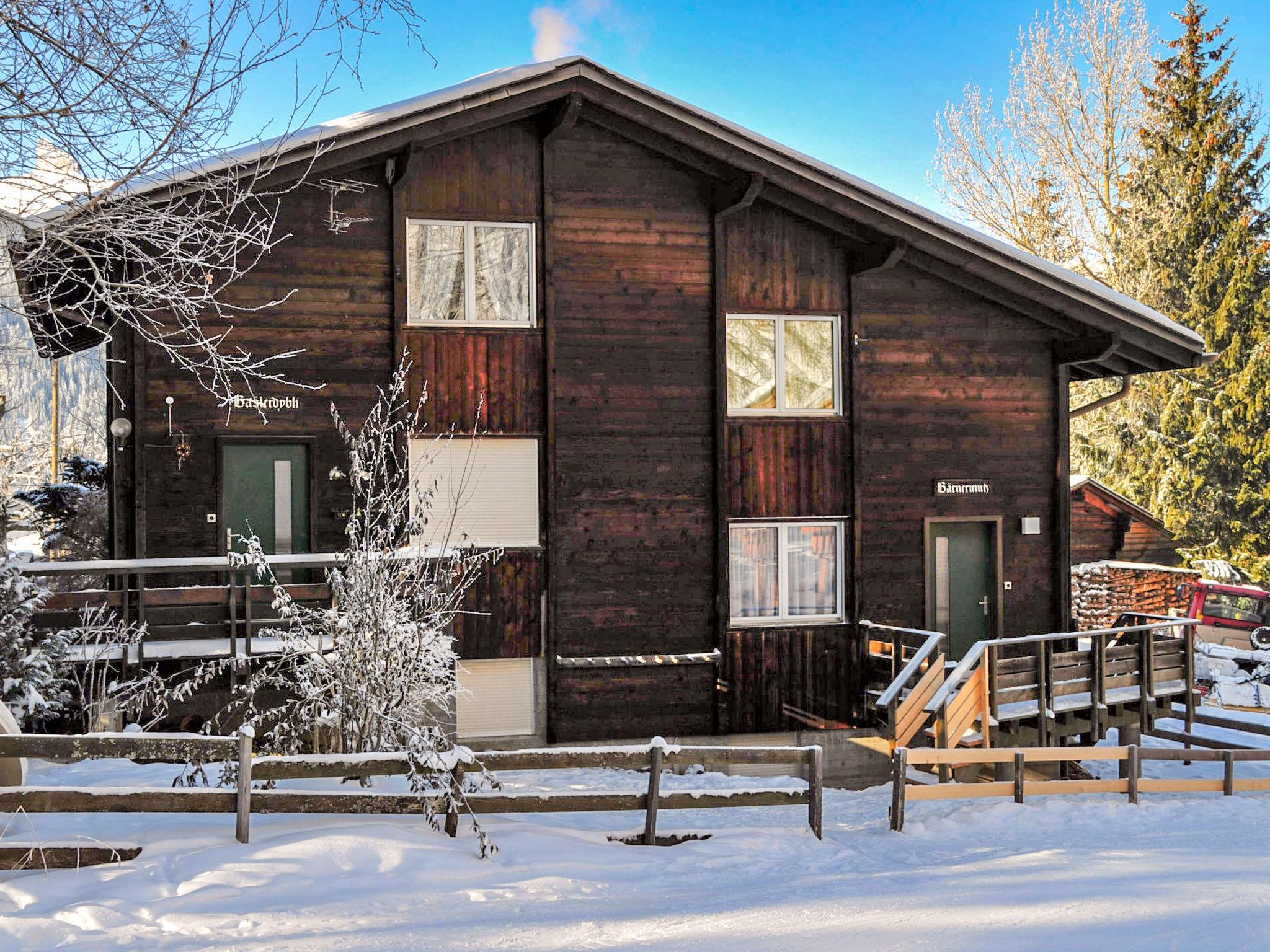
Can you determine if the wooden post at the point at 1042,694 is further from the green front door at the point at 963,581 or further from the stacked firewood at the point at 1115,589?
the stacked firewood at the point at 1115,589

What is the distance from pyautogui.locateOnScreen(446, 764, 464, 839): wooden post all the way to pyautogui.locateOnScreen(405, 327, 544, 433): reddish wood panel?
5.85 metres

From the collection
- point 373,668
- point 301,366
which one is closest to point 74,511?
point 301,366

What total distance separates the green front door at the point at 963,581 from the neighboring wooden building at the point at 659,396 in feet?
0.11

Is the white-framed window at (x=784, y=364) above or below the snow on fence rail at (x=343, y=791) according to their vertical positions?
above

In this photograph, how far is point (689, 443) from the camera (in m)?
13.4

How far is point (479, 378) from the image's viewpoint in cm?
1277

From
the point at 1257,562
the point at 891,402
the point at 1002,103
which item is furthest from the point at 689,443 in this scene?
the point at 1257,562

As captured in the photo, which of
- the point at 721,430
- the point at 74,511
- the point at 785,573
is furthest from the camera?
the point at 74,511

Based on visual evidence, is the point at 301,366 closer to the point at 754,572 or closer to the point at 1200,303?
the point at 754,572

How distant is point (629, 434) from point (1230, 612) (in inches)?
684

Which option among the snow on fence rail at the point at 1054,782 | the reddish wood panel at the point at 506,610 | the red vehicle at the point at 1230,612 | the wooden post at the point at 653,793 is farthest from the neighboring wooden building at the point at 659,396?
the red vehicle at the point at 1230,612

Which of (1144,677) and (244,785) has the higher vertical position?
(244,785)

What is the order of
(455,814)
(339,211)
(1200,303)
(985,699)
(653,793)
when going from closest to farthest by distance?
(455,814) → (653,793) → (985,699) → (339,211) → (1200,303)

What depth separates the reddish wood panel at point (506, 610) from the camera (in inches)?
496
